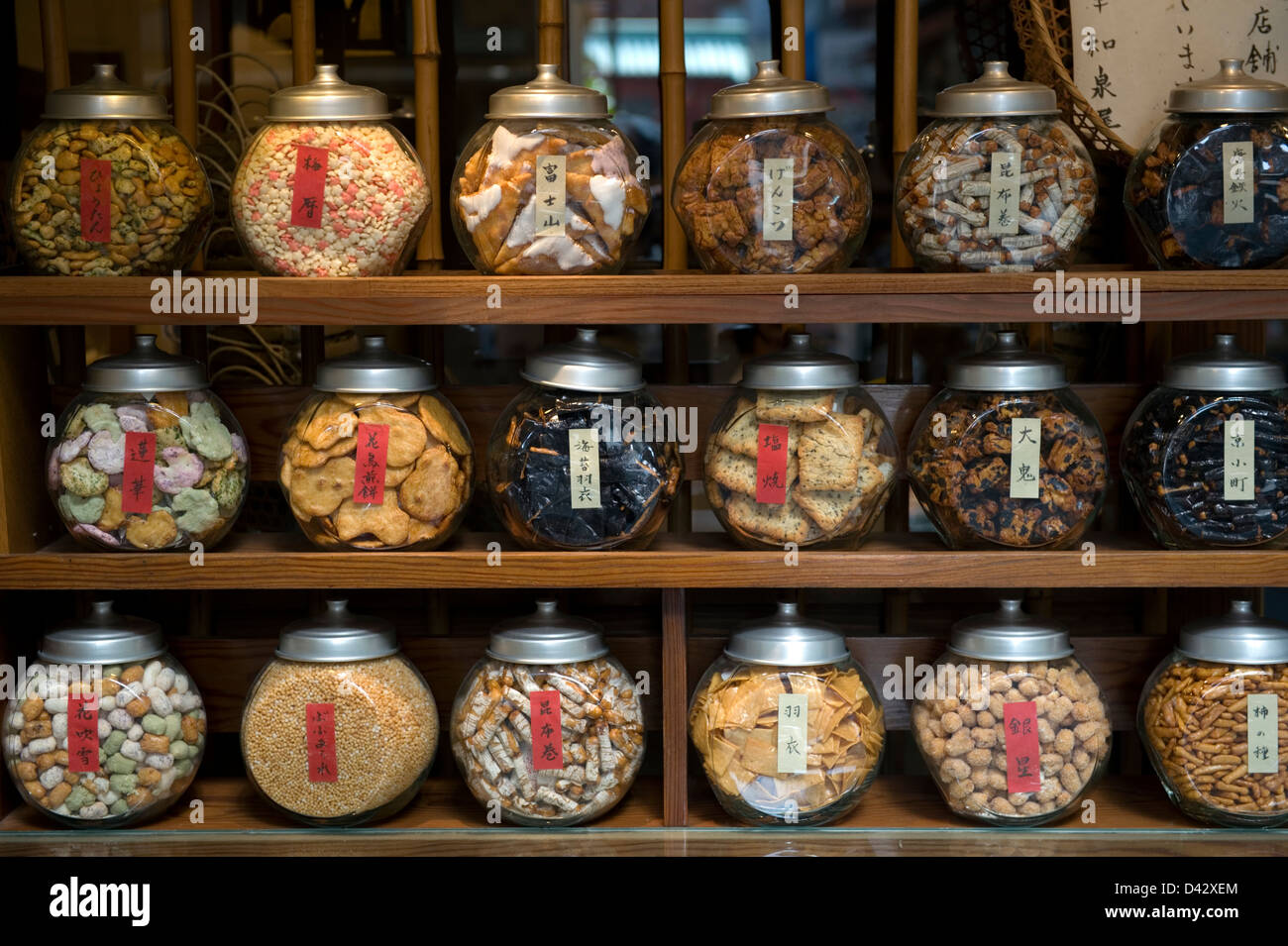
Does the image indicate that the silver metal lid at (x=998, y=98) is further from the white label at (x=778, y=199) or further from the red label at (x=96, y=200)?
the red label at (x=96, y=200)

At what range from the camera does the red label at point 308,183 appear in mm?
1614

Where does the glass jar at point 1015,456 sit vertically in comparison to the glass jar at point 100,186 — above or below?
below

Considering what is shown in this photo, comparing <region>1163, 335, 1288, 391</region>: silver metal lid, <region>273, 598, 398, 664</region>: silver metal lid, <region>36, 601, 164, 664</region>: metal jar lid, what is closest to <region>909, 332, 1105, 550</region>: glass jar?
<region>1163, 335, 1288, 391</region>: silver metal lid

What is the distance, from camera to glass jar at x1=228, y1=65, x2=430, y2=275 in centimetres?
162

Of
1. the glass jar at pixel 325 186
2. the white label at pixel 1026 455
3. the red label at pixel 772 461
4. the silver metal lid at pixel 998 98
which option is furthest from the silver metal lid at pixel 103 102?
the white label at pixel 1026 455

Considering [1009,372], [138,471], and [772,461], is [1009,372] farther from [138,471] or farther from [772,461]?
[138,471]

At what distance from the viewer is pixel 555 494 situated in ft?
5.49

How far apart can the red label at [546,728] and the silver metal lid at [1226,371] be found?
872 millimetres

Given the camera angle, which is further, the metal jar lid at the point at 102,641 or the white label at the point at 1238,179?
the metal jar lid at the point at 102,641
